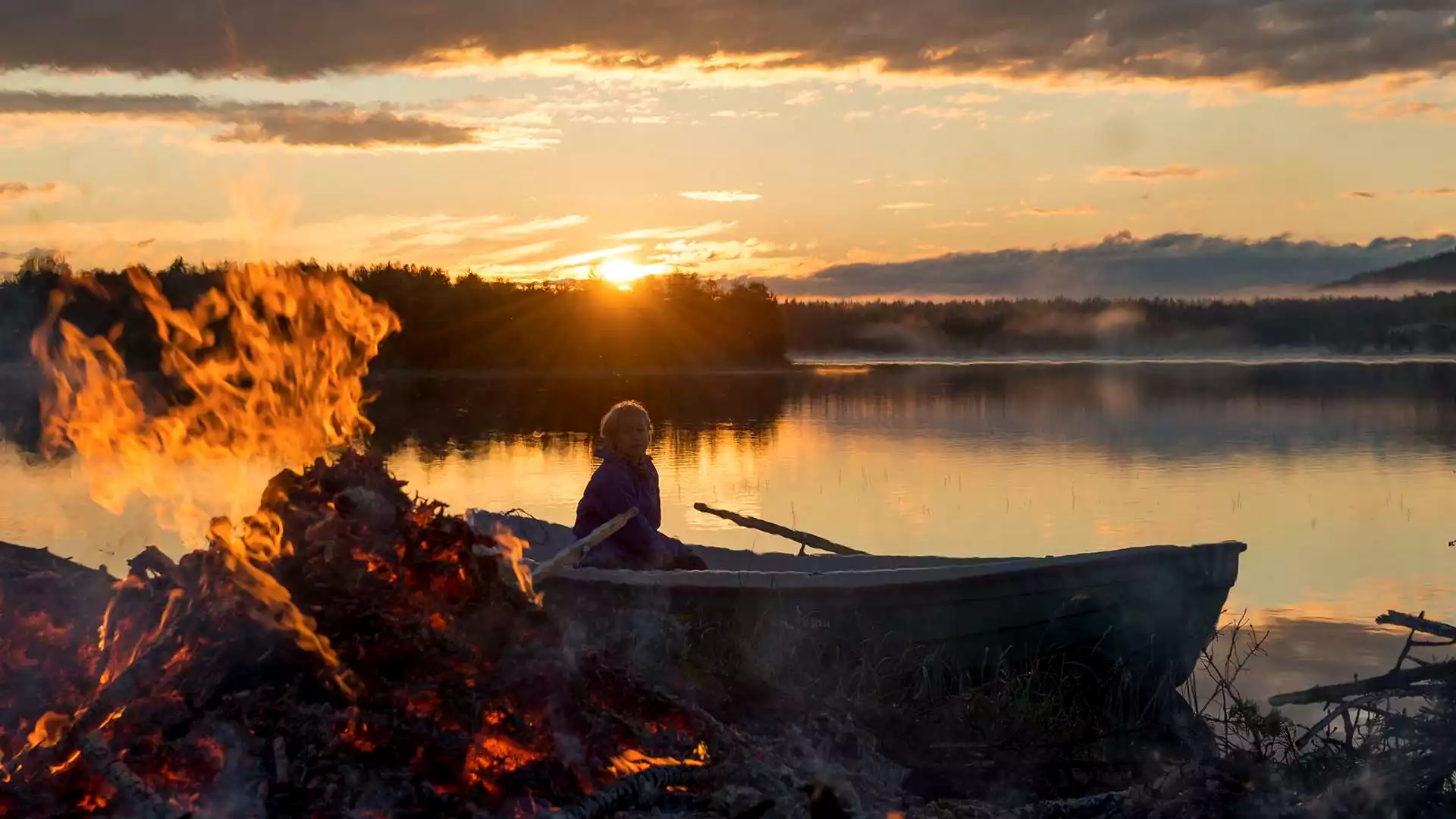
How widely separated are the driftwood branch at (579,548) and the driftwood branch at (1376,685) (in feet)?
13.5

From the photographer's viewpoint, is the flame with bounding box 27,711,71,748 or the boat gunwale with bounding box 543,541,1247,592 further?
the boat gunwale with bounding box 543,541,1247,592

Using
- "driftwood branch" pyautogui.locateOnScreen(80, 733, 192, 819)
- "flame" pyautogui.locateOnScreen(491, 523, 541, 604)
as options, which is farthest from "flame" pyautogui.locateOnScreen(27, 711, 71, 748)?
"flame" pyautogui.locateOnScreen(491, 523, 541, 604)

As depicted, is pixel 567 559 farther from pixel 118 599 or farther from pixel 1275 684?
pixel 1275 684

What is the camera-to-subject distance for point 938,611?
8305 millimetres

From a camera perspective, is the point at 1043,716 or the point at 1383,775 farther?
the point at 1043,716

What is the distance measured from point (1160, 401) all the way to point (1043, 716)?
41020mm

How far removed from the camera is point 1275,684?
32.4 ft

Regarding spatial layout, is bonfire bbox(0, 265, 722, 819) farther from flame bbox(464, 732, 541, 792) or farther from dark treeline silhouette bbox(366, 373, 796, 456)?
dark treeline silhouette bbox(366, 373, 796, 456)

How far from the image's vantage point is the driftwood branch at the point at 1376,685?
5.37 metres

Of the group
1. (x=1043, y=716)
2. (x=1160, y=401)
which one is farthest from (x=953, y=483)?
(x=1160, y=401)

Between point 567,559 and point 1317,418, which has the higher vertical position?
point 567,559

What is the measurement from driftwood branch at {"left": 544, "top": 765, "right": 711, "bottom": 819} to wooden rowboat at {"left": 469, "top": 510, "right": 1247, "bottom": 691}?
283cm

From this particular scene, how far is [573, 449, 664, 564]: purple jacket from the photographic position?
28.5 feet

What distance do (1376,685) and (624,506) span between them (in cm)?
478
